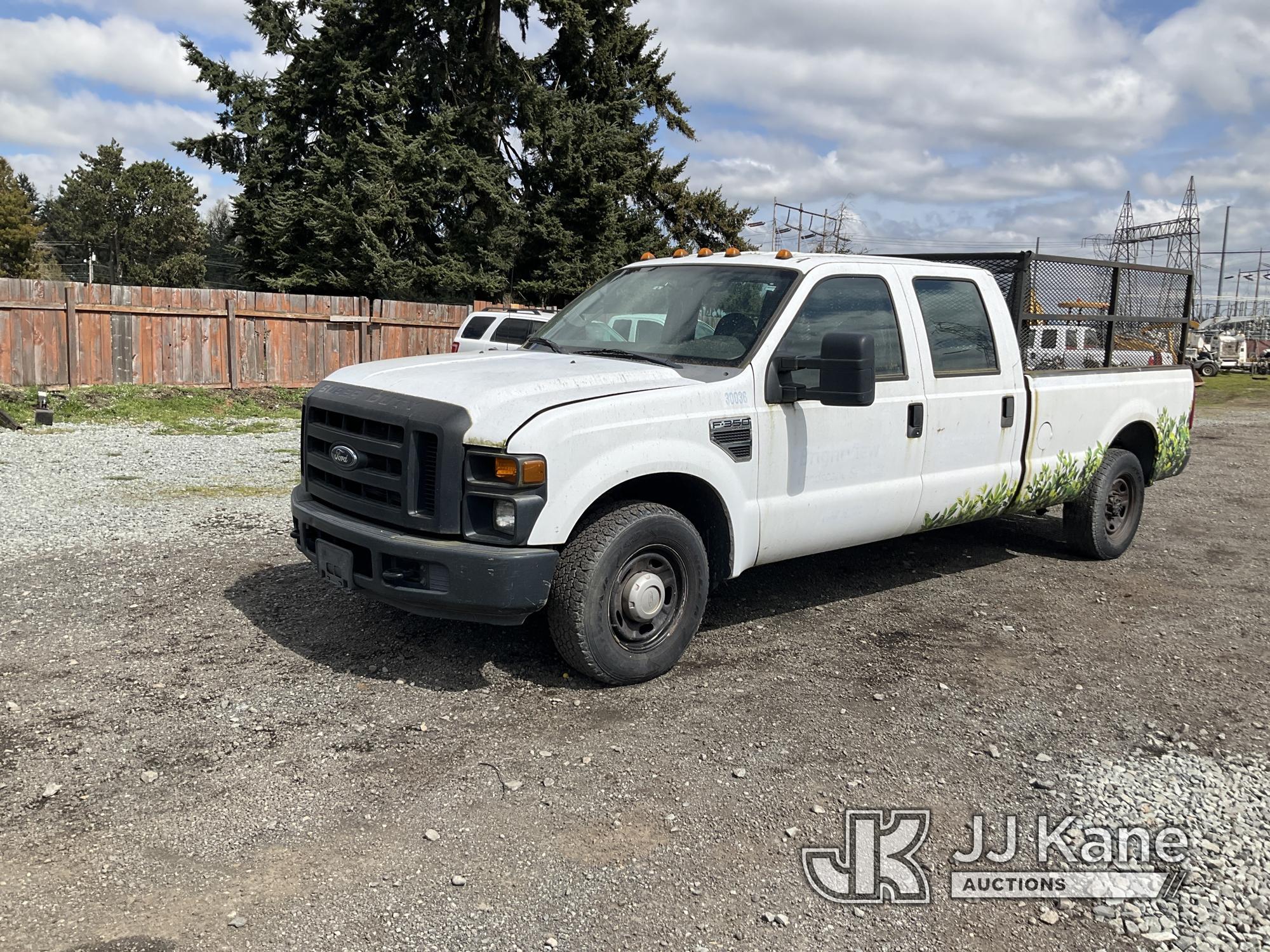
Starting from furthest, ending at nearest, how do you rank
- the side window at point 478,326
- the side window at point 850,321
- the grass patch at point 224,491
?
the side window at point 478,326, the grass patch at point 224,491, the side window at point 850,321

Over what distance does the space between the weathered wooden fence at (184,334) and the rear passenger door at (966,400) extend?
1499 cm

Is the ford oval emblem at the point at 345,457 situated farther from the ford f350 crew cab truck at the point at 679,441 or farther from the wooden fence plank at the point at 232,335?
the wooden fence plank at the point at 232,335

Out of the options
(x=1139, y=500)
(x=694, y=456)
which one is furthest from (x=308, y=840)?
(x=1139, y=500)

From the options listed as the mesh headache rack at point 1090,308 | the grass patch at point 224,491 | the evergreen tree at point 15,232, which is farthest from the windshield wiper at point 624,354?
the evergreen tree at point 15,232

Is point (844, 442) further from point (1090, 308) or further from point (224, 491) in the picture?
point (224, 491)

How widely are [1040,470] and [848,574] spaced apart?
4.63 feet

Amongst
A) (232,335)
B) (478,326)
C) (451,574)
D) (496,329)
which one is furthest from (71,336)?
(451,574)

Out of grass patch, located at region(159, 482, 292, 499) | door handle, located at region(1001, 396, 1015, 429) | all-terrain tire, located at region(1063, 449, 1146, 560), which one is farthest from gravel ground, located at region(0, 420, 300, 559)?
all-terrain tire, located at region(1063, 449, 1146, 560)

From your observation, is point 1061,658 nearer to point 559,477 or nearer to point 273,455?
point 559,477

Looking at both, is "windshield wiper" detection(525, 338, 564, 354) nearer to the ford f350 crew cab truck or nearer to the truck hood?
the ford f350 crew cab truck

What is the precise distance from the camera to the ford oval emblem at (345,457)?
470 cm

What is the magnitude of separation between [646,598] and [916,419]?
2047 mm

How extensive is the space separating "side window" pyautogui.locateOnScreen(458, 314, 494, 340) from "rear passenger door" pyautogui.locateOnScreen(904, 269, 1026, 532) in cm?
1187

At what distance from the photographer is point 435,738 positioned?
420 cm
